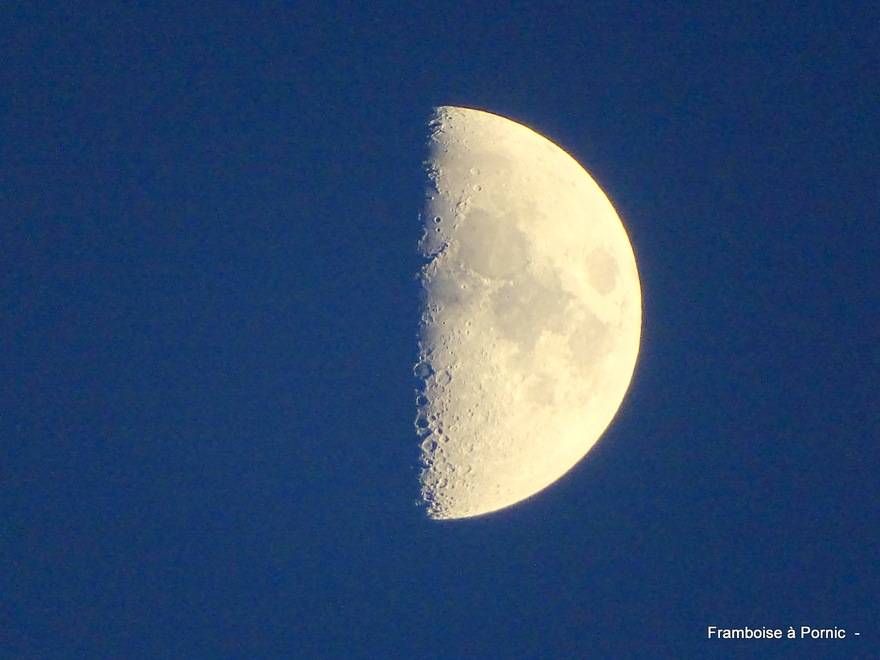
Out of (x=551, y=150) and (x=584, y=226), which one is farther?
(x=551, y=150)

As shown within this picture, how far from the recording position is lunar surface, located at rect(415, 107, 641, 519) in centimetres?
751

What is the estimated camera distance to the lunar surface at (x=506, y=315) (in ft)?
24.6

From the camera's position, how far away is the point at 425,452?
25.8ft

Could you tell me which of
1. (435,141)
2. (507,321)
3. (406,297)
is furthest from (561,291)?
(435,141)

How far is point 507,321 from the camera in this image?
756cm

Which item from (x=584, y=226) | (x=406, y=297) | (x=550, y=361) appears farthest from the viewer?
(x=584, y=226)

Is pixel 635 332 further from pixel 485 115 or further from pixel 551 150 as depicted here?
pixel 485 115

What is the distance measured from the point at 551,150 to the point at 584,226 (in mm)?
1344

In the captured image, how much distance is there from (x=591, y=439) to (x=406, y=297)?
3640mm

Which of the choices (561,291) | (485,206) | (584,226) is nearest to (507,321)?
(561,291)

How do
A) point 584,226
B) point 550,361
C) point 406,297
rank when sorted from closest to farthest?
point 406,297
point 550,361
point 584,226

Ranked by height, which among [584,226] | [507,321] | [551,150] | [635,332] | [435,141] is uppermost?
[551,150]

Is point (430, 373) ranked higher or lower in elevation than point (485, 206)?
lower

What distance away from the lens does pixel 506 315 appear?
297 inches
